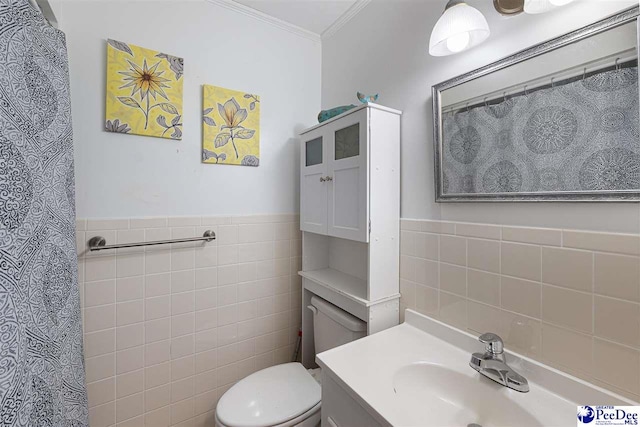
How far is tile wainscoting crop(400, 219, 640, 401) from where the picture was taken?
614 mm

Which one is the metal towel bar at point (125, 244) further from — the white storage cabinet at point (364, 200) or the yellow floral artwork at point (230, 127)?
the white storage cabinet at point (364, 200)

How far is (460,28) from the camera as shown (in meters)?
0.77

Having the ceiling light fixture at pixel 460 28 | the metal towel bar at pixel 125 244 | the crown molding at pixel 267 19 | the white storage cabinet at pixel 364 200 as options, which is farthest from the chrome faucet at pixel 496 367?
the crown molding at pixel 267 19

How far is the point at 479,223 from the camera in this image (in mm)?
887

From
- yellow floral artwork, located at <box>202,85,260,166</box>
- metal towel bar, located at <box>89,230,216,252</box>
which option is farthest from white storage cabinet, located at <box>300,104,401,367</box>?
metal towel bar, located at <box>89,230,216,252</box>

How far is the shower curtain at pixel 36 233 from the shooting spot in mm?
495

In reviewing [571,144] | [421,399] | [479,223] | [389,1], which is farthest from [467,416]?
[389,1]

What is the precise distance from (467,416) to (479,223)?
23.2 inches

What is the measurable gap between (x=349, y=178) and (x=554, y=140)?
0.68 metres

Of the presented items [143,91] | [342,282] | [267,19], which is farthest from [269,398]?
[267,19]

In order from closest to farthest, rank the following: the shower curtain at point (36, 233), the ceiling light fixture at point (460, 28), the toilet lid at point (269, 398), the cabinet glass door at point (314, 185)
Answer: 1. the shower curtain at point (36, 233)
2. the ceiling light fixture at point (460, 28)
3. the toilet lid at point (269, 398)
4. the cabinet glass door at point (314, 185)

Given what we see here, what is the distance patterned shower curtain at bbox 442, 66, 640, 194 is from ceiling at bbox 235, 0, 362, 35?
3.28 ft

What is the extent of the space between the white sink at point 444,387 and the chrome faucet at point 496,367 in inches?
1.7

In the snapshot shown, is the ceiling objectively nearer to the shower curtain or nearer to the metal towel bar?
the shower curtain
